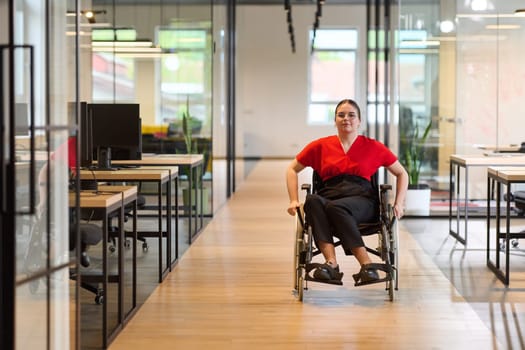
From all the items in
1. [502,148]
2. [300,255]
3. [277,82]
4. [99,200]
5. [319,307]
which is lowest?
[319,307]

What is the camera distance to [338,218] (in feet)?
17.8

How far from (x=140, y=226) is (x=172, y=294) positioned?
3157 millimetres

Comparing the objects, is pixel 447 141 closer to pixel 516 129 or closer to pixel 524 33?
pixel 516 129

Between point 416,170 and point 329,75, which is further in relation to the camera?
point 329,75

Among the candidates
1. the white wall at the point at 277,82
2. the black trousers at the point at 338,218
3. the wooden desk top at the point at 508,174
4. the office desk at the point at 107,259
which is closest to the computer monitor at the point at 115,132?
the office desk at the point at 107,259

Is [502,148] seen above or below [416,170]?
above

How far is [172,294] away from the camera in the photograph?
5.60 meters

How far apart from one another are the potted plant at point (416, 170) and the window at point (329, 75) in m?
13.2

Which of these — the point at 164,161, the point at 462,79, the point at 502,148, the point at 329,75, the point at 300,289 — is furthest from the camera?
the point at 329,75

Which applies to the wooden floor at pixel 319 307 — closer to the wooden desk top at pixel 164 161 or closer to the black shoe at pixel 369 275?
the black shoe at pixel 369 275

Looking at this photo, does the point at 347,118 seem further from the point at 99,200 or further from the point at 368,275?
the point at 99,200

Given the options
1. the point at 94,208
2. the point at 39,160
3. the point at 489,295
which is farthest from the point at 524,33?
the point at 39,160

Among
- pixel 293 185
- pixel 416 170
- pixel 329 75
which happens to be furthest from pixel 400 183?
pixel 329 75

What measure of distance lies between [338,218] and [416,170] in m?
4.28
